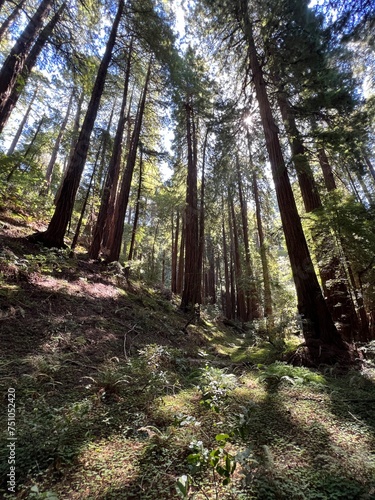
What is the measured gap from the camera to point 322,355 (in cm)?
491

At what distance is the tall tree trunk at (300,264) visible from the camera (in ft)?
16.7

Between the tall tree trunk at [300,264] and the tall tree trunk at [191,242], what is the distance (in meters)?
5.58

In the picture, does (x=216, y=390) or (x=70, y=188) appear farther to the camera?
(x=70, y=188)

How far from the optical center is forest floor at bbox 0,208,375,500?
1699 mm

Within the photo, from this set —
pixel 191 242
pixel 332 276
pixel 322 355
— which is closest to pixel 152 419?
pixel 322 355

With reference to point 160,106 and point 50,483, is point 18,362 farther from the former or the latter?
point 160,106

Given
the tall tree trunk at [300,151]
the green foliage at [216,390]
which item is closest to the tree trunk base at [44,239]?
the green foliage at [216,390]

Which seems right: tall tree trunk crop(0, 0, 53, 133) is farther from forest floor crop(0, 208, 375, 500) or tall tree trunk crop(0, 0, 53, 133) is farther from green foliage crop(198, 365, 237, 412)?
green foliage crop(198, 365, 237, 412)

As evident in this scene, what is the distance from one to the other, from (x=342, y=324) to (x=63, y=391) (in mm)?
6996

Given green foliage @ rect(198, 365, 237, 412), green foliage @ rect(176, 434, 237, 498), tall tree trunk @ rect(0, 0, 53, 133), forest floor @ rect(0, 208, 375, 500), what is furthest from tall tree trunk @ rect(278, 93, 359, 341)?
tall tree trunk @ rect(0, 0, 53, 133)

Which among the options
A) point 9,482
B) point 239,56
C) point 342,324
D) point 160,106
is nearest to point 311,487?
point 9,482

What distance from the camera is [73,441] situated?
2090mm

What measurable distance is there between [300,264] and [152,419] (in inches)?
179

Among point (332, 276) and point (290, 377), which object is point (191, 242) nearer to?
point (332, 276)
